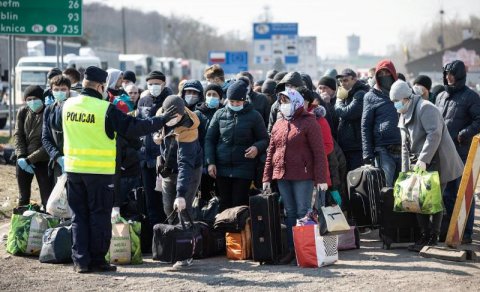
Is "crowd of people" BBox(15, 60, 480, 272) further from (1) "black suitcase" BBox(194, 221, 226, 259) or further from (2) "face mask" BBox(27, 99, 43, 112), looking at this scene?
(1) "black suitcase" BBox(194, 221, 226, 259)

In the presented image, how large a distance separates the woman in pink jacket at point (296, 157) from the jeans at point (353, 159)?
2.64 metres

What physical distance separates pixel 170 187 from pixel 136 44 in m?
157

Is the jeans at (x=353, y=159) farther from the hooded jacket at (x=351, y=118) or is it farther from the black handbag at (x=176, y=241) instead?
the black handbag at (x=176, y=241)

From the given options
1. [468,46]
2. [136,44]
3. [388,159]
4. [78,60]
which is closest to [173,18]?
[136,44]

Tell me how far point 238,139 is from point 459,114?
2.77 meters

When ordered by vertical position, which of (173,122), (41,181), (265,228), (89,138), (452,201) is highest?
(173,122)

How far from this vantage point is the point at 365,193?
37.7 feet

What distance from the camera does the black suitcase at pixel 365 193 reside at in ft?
37.2

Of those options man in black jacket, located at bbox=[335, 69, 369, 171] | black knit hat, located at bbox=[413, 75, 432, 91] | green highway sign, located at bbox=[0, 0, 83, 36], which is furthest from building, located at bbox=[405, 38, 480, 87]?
man in black jacket, located at bbox=[335, 69, 369, 171]

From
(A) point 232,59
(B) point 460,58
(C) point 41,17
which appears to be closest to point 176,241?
(C) point 41,17

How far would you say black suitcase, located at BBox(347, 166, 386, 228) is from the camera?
1135cm

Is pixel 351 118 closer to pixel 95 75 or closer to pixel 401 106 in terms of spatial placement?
pixel 401 106

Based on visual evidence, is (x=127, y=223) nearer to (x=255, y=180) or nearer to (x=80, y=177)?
(x=80, y=177)

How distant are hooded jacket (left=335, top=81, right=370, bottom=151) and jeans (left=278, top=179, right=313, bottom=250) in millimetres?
2519
